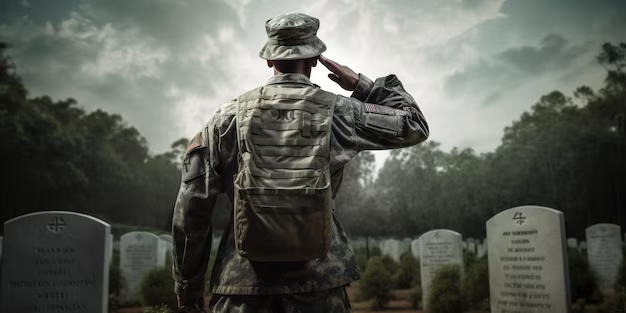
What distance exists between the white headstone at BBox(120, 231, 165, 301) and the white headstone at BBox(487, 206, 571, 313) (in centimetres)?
506

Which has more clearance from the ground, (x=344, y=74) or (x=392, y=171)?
(x=392, y=171)

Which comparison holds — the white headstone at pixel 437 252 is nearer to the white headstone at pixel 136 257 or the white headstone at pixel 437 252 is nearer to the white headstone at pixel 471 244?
the white headstone at pixel 136 257

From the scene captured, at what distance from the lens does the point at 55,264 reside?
413cm

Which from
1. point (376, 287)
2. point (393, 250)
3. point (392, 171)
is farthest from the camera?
point (392, 171)

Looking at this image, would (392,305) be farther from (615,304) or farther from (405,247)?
(405,247)

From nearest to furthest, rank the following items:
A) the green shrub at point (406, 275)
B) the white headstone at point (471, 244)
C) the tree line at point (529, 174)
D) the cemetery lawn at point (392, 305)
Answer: the cemetery lawn at point (392, 305) < the green shrub at point (406, 275) < the tree line at point (529, 174) < the white headstone at point (471, 244)

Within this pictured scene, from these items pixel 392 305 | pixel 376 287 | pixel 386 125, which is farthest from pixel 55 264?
pixel 392 305

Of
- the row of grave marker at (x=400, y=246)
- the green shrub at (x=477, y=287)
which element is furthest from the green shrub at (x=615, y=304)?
the row of grave marker at (x=400, y=246)

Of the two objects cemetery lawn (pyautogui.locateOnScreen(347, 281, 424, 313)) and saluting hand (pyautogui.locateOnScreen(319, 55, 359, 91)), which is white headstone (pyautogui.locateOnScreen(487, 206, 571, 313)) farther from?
saluting hand (pyautogui.locateOnScreen(319, 55, 359, 91))

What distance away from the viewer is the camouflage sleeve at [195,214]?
1.34 m

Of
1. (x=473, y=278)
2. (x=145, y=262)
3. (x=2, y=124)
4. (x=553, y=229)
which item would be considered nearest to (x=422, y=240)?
(x=473, y=278)

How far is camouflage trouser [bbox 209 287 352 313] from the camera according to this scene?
122cm

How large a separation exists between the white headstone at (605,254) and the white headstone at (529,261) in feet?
12.7

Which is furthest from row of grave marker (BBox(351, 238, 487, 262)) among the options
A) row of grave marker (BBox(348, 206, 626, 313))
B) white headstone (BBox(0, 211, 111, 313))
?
white headstone (BBox(0, 211, 111, 313))
